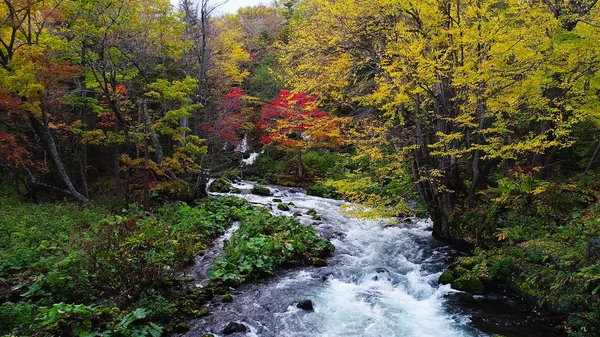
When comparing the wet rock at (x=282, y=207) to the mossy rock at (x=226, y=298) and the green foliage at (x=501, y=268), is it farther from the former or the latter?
the green foliage at (x=501, y=268)

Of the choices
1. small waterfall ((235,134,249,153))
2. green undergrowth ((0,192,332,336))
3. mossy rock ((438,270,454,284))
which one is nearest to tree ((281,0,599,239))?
mossy rock ((438,270,454,284))

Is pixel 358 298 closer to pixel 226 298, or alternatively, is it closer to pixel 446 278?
pixel 446 278

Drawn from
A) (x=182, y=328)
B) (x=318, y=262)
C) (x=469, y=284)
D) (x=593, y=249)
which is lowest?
(x=318, y=262)

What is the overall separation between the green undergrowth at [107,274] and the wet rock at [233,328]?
771mm

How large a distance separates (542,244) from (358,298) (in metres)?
4.33

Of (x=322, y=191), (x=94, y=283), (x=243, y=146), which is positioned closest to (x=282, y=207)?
(x=322, y=191)

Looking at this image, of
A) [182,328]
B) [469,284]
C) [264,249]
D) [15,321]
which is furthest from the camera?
[264,249]

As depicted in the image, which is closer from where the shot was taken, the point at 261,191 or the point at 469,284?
the point at 469,284

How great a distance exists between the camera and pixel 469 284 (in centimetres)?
798

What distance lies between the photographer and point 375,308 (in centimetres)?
750

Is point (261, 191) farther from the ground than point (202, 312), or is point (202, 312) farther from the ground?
point (202, 312)

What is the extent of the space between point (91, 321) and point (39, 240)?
4506mm

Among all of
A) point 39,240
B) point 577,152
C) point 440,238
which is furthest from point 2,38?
point 577,152

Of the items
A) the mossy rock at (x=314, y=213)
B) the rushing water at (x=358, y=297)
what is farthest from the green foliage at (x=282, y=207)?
the rushing water at (x=358, y=297)
